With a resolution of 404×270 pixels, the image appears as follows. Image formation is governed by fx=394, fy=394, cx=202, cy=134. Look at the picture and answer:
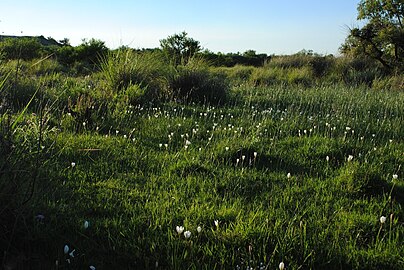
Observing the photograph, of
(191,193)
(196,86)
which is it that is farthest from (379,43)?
(191,193)

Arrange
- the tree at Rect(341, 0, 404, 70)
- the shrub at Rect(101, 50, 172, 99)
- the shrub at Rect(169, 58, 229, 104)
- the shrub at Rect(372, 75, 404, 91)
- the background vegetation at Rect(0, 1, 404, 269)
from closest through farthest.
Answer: the background vegetation at Rect(0, 1, 404, 269), the shrub at Rect(101, 50, 172, 99), the shrub at Rect(169, 58, 229, 104), the shrub at Rect(372, 75, 404, 91), the tree at Rect(341, 0, 404, 70)

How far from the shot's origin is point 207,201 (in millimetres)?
3592

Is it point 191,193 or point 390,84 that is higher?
point 390,84

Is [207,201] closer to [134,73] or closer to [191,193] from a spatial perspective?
[191,193]

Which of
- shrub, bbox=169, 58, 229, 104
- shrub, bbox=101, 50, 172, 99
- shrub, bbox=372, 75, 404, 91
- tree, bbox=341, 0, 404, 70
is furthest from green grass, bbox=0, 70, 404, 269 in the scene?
tree, bbox=341, 0, 404, 70

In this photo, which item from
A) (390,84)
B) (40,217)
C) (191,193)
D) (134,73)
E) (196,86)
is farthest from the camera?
(390,84)

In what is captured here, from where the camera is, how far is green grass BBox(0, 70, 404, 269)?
8.89 feet

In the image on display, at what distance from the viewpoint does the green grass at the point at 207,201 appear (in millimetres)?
2711

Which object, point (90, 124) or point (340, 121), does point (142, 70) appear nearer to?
point (90, 124)

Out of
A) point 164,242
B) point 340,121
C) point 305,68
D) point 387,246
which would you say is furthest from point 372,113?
point 305,68

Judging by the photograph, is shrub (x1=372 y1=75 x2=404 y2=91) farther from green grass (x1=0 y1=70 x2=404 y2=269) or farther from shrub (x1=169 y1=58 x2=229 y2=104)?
green grass (x1=0 y1=70 x2=404 y2=269)

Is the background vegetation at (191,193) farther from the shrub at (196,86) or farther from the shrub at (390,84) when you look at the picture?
the shrub at (390,84)

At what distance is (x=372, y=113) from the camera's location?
840 centimetres

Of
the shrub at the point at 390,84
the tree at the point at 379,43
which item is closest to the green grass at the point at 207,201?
the shrub at the point at 390,84
